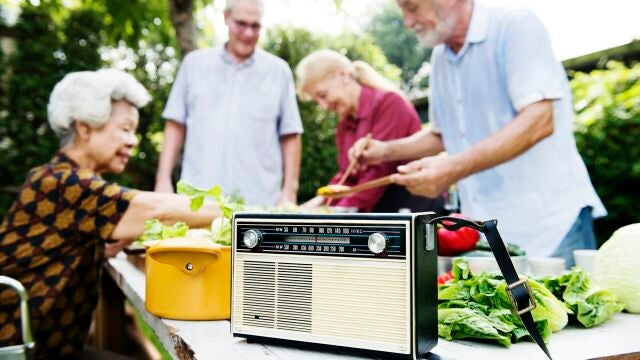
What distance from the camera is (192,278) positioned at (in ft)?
4.25

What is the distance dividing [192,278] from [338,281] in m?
0.45

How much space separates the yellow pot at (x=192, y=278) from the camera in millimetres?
1279

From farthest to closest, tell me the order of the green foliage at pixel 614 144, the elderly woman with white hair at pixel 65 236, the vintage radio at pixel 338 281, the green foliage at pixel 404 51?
the green foliage at pixel 404 51 < the green foliage at pixel 614 144 < the elderly woman with white hair at pixel 65 236 < the vintage radio at pixel 338 281

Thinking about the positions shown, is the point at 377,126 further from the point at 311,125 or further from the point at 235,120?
the point at 311,125

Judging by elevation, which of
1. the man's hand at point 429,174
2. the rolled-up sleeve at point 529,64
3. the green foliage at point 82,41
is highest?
the green foliage at point 82,41

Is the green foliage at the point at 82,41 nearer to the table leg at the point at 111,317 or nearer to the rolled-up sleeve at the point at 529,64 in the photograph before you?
the table leg at the point at 111,317

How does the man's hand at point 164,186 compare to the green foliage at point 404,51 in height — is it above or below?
below

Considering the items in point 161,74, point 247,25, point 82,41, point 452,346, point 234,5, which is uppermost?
point 82,41

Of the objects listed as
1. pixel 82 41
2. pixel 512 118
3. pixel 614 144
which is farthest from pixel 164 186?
pixel 82 41

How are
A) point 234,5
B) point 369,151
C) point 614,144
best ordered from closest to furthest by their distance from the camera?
point 369,151 < point 234,5 < point 614,144

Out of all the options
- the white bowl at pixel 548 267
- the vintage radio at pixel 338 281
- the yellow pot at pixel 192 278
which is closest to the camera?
the vintage radio at pixel 338 281

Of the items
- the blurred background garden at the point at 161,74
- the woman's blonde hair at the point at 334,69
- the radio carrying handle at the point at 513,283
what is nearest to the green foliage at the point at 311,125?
the blurred background garden at the point at 161,74

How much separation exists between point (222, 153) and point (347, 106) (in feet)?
3.22

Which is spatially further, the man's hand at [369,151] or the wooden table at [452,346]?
the man's hand at [369,151]
